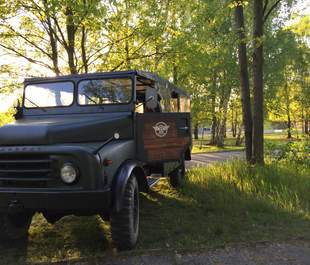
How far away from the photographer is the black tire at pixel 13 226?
5.51 m

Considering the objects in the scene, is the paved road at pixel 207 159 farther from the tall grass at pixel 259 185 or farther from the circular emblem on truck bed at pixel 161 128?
the circular emblem on truck bed at pixel 161 128

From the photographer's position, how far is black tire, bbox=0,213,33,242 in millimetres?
5512

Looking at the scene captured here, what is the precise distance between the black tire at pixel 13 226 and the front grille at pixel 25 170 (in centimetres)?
95

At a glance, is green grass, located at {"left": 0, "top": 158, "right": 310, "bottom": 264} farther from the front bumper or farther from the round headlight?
the round headlight

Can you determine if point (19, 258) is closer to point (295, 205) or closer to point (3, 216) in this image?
point (3, 216)

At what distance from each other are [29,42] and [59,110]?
25.8 ft

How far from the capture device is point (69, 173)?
4.55 m

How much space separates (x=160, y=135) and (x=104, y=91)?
41.3 inches

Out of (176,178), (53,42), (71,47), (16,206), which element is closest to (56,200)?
(16,206)

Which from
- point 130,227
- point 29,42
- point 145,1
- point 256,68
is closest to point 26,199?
point 130,227

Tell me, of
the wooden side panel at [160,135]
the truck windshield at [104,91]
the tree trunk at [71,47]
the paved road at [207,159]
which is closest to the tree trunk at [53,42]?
the tree trunk at [71,47]

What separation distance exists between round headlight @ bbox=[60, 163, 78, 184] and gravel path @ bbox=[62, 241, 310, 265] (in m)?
0.95

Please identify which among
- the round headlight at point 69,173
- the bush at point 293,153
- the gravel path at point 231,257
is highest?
the round headlight at point 69,173

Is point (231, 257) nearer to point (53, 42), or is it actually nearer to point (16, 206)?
point (16, 206)
